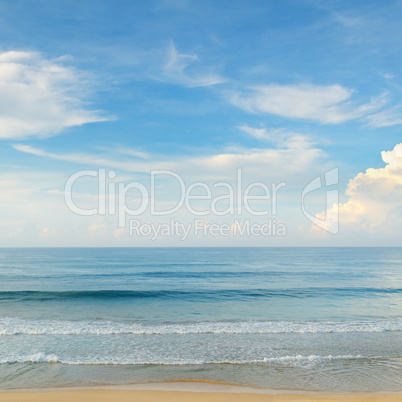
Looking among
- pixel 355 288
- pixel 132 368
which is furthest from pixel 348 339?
pixel 355 288

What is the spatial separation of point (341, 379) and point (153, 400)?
583 centimetres

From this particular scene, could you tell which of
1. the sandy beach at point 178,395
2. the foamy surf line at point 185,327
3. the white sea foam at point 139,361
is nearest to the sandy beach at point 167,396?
the sandy beach at point 178,395

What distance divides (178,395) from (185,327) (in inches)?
276

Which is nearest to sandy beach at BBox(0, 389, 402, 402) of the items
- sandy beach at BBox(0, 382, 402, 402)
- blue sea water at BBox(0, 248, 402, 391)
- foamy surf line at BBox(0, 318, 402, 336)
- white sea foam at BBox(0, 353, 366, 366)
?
sandy beach at BBox(0, 382, 402, 402)

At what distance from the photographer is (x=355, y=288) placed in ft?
97.6

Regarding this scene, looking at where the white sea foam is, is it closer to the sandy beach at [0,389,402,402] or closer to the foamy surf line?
the sandy beach at [0,389,402,402]

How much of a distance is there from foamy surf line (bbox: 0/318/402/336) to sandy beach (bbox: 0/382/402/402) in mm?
5676

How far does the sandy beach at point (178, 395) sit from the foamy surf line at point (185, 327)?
223 inches

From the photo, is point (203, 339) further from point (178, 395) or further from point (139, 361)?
point (178, 395)

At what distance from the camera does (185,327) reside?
15633 millimetres

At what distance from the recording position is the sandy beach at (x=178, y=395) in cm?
845

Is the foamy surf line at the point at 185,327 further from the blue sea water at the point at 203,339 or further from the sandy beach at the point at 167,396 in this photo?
the sandy beach at the point at 167,396

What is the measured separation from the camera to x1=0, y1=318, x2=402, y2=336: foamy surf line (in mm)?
14711

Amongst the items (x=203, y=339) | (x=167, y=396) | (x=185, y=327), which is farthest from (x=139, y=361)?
(x=185, y=327)
